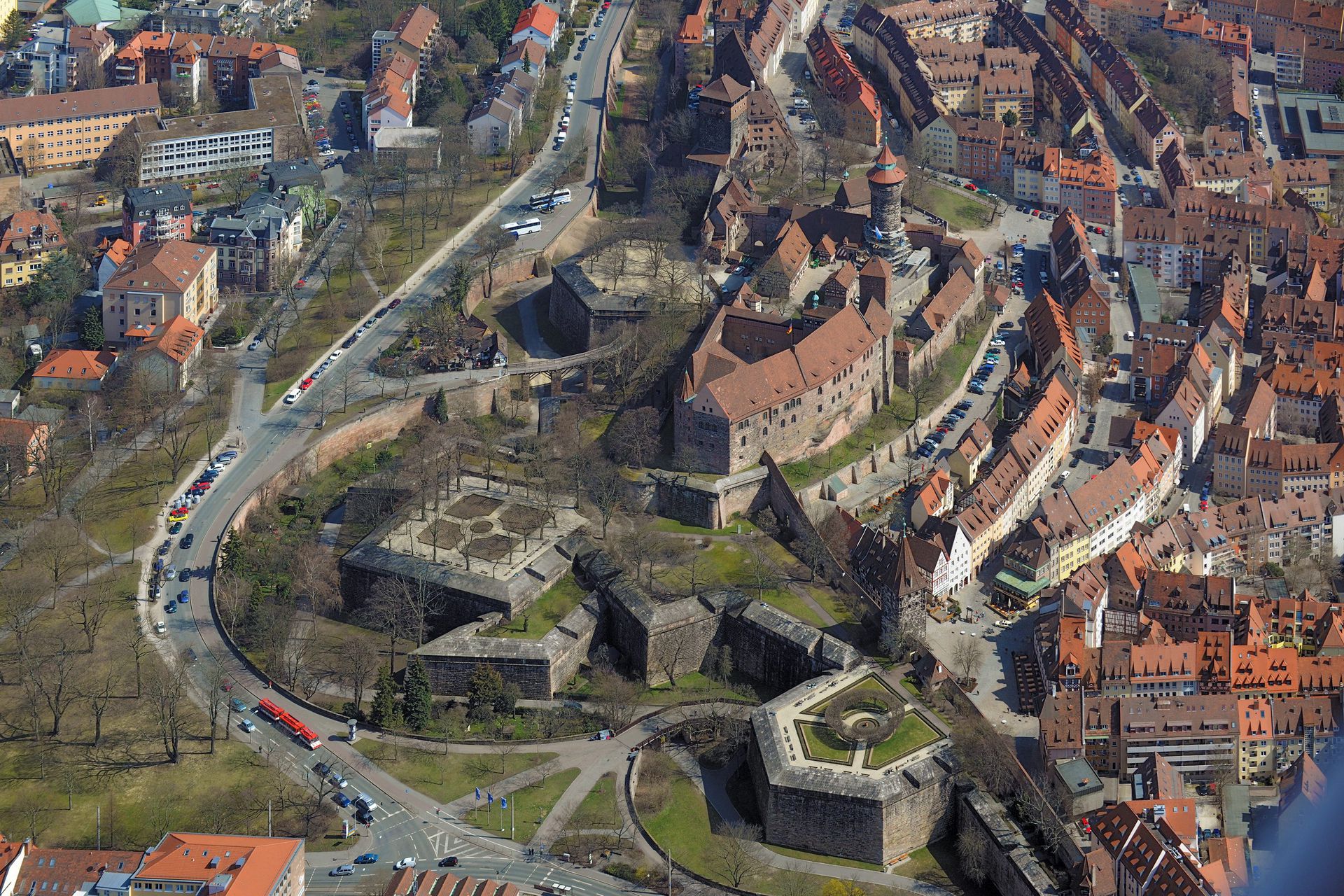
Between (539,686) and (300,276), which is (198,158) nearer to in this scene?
(300,276)

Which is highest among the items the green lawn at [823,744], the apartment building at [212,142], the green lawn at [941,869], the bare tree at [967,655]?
the apartment building at [212,142]

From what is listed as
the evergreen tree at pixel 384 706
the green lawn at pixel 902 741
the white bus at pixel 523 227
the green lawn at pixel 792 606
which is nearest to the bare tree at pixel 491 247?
the white bus at pixel 523 227

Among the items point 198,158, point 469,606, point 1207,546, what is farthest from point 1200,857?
point 198,158

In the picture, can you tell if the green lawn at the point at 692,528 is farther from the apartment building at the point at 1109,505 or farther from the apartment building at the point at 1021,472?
the apartment building at the point at 1109,505

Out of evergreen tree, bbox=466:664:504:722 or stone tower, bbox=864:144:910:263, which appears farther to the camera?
stone tower, bbox=864:144:910:263

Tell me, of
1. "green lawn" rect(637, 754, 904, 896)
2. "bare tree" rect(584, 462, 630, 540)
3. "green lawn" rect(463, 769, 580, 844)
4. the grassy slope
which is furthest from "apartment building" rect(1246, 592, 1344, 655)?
the grassy slope

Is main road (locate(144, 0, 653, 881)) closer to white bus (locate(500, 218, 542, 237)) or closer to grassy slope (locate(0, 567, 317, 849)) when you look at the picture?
white bus (locate(500, 218, 542, 237))
